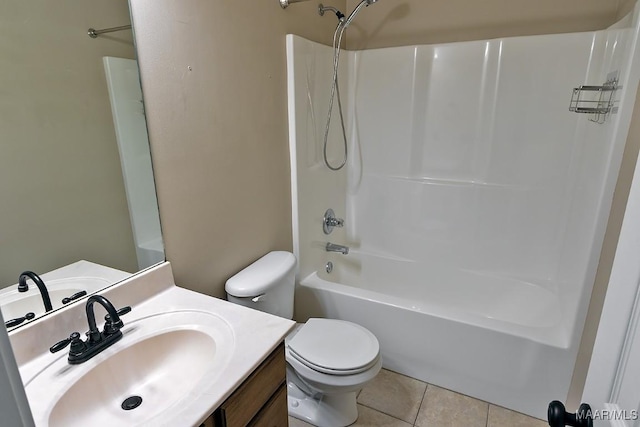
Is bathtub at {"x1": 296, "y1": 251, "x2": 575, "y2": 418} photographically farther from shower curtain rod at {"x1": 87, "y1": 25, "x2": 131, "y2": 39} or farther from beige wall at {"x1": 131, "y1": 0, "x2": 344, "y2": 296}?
shower curtain rod at {"x1": 87, "y1": 25, "x2": 131, "y2": 39}

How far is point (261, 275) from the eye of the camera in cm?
156

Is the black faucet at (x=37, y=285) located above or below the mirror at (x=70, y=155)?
below

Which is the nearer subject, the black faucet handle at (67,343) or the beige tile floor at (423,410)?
the black faucet handle at (67,343)

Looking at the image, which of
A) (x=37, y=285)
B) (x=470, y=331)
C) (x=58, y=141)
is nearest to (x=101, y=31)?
(x=58, y=141)

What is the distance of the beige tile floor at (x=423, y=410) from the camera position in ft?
5.55

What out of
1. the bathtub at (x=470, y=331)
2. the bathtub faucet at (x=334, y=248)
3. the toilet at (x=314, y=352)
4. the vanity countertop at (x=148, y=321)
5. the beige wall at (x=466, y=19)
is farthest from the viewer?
the bathtub faucet at (x=334, y=248)

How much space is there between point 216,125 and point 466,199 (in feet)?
5.55

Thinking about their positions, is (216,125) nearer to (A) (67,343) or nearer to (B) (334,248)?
(A) (67,343)

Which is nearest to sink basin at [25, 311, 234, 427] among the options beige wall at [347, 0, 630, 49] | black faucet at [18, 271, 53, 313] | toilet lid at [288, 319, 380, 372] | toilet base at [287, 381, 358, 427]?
black faucet at [18, 271, 53, 313]

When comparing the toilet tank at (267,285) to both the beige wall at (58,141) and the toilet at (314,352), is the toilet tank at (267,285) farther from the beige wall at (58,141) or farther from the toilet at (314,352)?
the beige wall at (58,141)

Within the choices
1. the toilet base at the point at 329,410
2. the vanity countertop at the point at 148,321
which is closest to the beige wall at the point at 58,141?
the vanity countertop at the point at 148,321

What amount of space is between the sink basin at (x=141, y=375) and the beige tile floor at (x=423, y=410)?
93 cm

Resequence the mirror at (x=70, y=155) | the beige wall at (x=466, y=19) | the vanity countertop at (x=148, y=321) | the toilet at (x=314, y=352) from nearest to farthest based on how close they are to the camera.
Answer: the vanity countertop at (x=148, y=321), the mirror at (x=70, y=155), the toilet at (x=314, y=352), the beige wall at (x=466, y=19)

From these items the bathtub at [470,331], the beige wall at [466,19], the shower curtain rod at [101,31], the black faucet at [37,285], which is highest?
the beige wall at [466,19]
